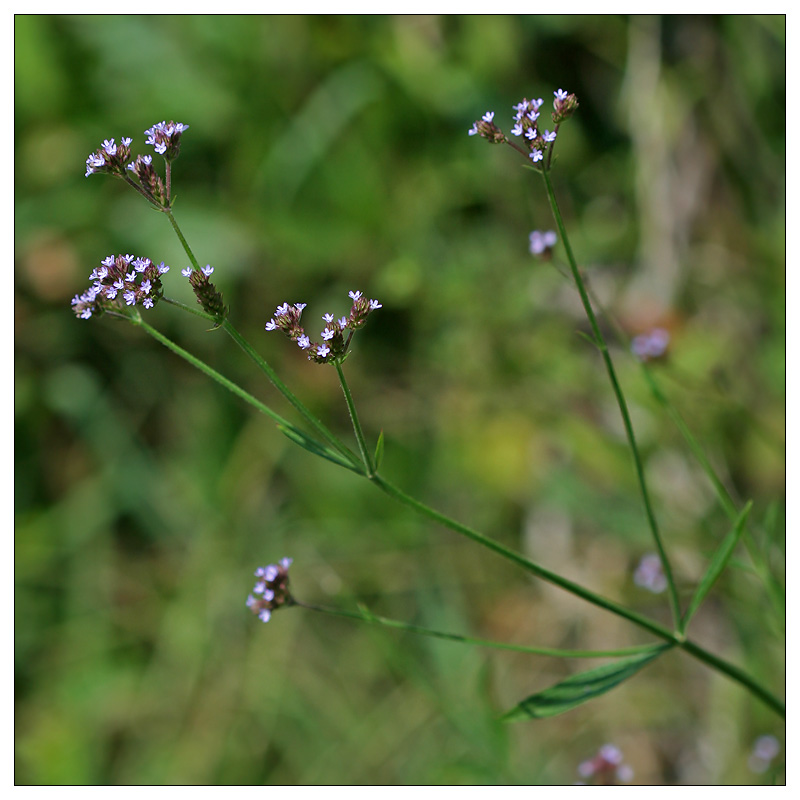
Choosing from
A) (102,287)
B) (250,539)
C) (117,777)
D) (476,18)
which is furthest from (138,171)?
(117,777)

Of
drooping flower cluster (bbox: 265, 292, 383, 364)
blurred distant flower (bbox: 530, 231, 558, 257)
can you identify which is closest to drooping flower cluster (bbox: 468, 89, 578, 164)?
drooping flower cluster (bbox: 265, 292, 383, 364)

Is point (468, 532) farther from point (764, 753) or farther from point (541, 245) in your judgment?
point (764, 753)

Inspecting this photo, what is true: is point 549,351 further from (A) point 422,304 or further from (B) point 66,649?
(B) point 66,649

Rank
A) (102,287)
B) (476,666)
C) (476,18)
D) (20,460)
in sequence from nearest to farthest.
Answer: (102,287), (476,666), (476,18), (20,460)

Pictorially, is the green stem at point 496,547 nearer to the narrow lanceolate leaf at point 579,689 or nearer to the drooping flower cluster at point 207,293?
the narrow lanceolate leaf at point 579,689

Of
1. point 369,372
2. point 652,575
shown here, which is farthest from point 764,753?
point 369,372

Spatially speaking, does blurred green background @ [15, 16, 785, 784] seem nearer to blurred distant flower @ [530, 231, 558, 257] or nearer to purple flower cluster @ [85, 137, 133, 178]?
blurred distant flower @ [530, 231, 558, 257]
